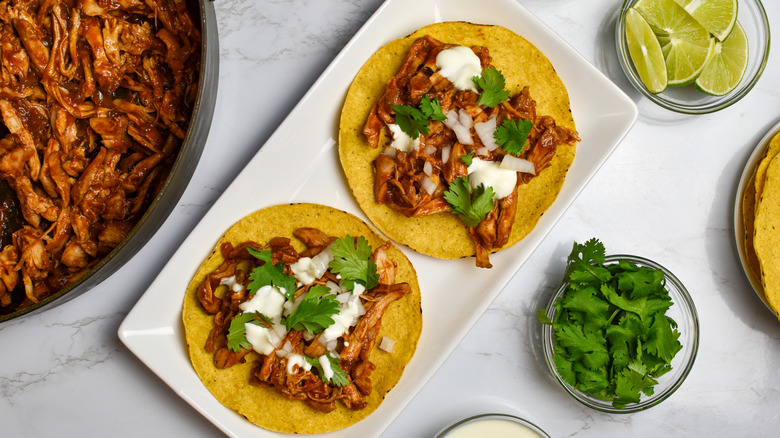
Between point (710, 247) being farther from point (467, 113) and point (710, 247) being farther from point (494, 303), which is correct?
point (467, 113)

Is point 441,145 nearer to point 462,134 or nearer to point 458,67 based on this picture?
point 462,134

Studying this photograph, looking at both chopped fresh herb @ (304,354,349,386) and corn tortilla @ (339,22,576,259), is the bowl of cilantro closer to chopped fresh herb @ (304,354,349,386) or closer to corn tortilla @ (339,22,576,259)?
corn tortilla @ (339,22,576,259)

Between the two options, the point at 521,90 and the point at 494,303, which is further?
the point at 494,303

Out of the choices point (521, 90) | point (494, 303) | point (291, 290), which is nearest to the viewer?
point (291, 290)

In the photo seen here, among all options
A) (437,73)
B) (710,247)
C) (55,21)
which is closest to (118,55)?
(55,21)

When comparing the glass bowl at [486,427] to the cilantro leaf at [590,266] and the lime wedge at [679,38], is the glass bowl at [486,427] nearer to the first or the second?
the cilantro leaf at [590,266]
